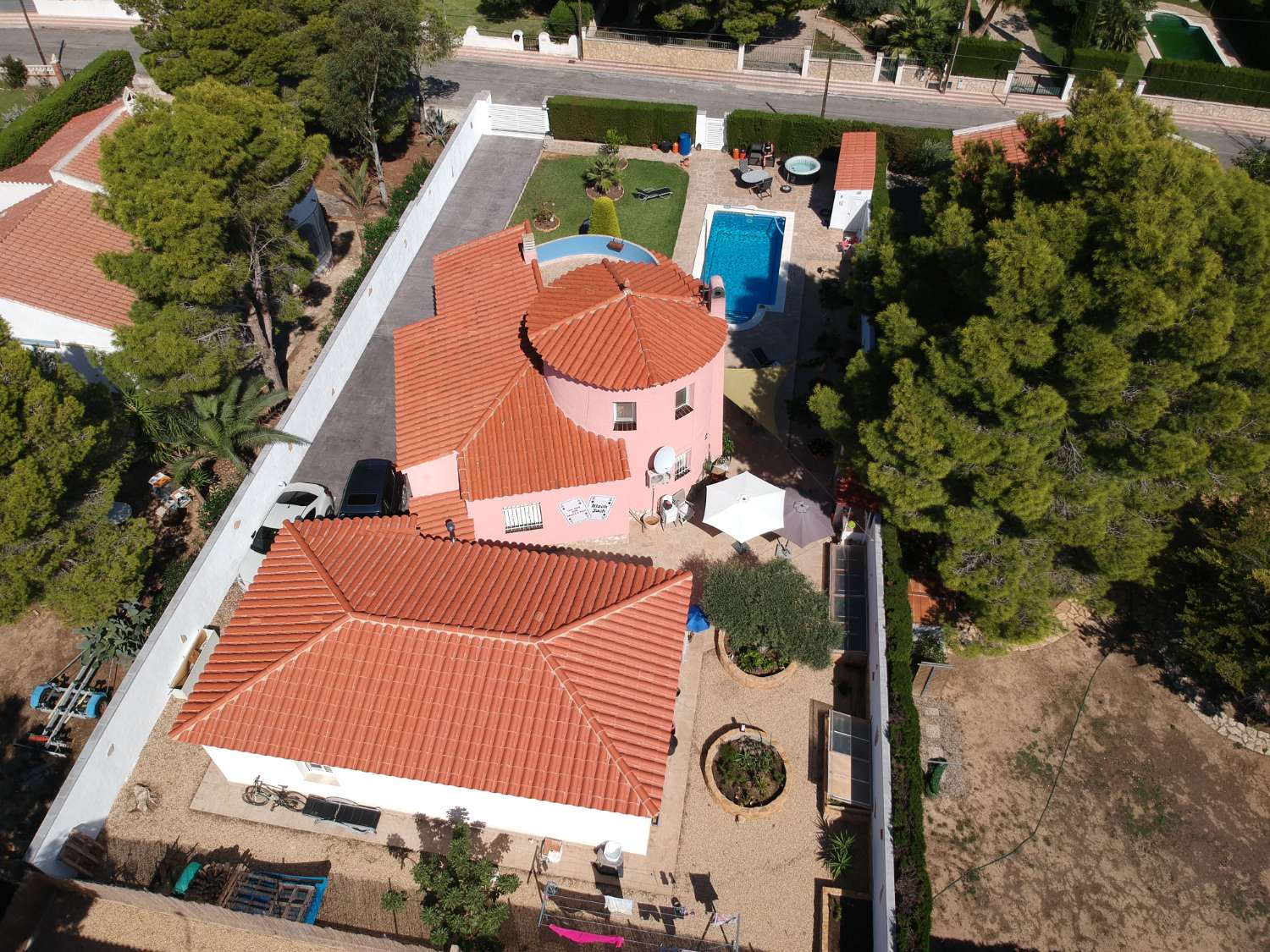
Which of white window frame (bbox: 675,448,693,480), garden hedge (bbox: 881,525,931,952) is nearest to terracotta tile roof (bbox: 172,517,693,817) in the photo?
garden hedge (bbox: 881,525,931,952)

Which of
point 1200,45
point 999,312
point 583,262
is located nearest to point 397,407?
point 583,262

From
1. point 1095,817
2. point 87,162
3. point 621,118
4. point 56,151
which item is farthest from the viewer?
point 621,118

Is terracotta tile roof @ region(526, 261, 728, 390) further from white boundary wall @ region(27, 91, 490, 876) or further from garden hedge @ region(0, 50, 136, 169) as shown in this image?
garden hedge @ region(0, 50, 136, 169)

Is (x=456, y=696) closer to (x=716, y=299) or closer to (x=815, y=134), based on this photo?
(x=716, y=299)

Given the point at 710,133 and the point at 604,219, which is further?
the point at 710,133

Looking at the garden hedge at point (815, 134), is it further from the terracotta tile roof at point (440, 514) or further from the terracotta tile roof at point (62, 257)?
the terracotta tile roof at point (62, 257)

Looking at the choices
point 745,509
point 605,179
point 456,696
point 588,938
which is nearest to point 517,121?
point 605,179

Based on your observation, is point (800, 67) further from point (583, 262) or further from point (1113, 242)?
point (1113, 242)

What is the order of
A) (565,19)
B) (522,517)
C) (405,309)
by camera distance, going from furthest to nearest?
(565,19) → (405,309) → (522,517)
